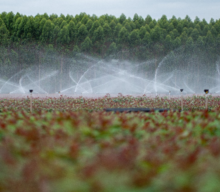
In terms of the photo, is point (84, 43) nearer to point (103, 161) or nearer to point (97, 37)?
point (97, 37)

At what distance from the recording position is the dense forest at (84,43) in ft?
103

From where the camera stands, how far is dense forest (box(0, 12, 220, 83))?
31523 mm

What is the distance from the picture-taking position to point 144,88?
1104 inches

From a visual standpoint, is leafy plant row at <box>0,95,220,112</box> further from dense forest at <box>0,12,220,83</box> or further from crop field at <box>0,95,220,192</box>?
dense forest at <box>0,12,220,83</box>

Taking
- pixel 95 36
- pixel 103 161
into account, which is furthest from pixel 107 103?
pixel 95 36

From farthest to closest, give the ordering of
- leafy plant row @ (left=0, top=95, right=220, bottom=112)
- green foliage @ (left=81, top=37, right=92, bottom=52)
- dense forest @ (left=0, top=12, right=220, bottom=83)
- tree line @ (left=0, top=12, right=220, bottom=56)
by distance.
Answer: tree line @ (left=0, top=12, right=220, bottom=56), dense forest @ (left=0, top=12, right=220, bottom=83), green foliage @ (left=81, top=37, right=92, bottom=52), leafy plant row @ (left=0, top=95, right=220, bottom=112)

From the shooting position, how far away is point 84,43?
102ft

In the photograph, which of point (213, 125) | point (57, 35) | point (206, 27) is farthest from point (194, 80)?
point (213, 125)

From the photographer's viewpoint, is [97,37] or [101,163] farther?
[97,37]

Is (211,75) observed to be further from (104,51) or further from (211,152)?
(211,152)

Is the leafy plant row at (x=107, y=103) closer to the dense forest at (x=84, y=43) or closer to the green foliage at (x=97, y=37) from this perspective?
the dense forest at (x=84, y=43)

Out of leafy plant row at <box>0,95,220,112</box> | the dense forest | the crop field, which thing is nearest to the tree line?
the dense forest

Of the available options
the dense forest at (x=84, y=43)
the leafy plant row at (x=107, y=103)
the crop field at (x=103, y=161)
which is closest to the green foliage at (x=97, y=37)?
the dense forest at (x=84, y=43)

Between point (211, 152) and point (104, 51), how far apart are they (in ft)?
100.0
